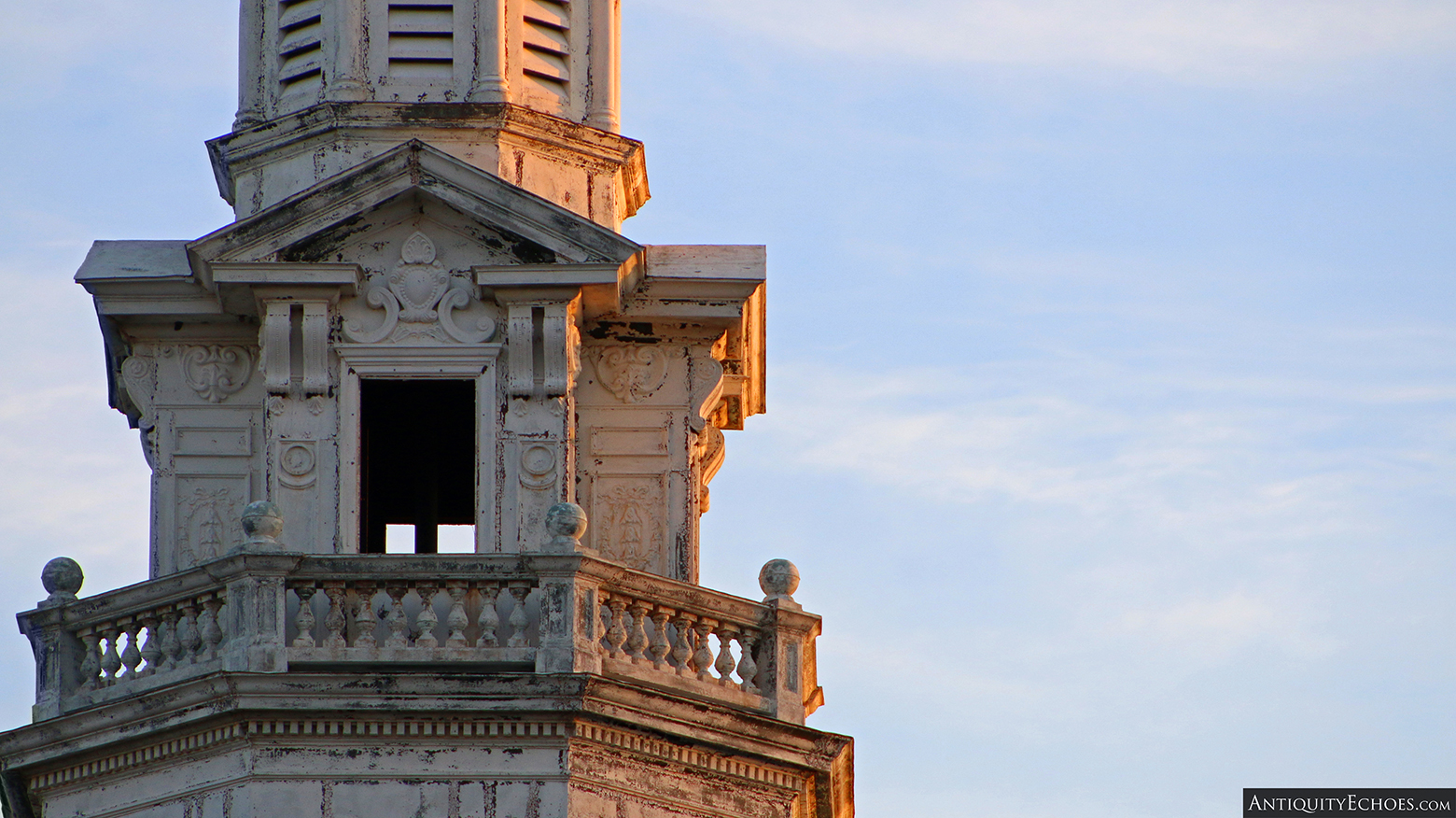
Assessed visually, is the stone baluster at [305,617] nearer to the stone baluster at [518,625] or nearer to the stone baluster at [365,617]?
the stone baluster at [365,617]

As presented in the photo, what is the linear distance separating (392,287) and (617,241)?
2079 mm

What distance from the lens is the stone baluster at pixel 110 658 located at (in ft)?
86.7

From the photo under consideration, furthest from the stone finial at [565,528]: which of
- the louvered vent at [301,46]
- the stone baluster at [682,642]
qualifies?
the louvered vent at [301,46]

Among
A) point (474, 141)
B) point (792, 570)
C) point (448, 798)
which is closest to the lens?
point (448, 798)

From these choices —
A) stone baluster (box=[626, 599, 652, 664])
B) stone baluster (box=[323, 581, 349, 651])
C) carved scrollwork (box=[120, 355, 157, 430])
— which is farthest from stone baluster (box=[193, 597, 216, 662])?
stone baluster (box=[626, 599, 652, 664])

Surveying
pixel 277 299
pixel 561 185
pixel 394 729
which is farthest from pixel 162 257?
pixel 394 729

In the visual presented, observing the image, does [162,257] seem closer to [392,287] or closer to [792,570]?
[392,287]

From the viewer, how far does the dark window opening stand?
100 ft

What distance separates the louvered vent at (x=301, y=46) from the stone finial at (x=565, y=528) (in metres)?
5.75

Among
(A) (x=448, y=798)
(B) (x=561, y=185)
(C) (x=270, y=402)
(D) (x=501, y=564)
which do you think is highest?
(B) (x=561, y=185)

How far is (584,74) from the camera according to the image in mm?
30047

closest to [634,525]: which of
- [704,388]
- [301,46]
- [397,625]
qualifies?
[704,388]

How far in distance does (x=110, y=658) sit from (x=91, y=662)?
177mm

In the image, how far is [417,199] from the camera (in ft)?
92.9
